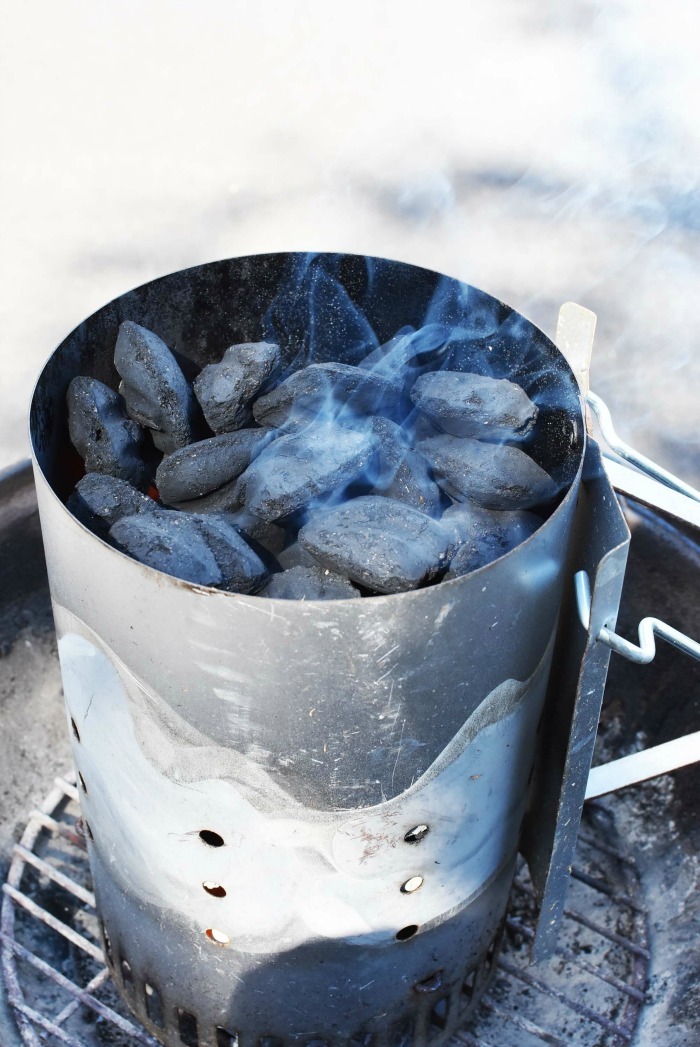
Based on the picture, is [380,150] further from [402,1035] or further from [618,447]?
[402,1035]

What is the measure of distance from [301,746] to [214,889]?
1.05ft

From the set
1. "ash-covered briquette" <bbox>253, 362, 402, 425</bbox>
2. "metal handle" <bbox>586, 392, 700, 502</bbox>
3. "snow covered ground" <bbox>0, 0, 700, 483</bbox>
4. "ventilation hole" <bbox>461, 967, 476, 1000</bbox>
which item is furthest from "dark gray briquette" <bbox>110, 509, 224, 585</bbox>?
"snow covered ground" <bbox>0, 0, 700, 483</bbox>

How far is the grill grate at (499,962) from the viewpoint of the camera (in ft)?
5.03

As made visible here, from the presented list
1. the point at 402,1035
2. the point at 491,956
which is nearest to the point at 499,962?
the point at 491,956

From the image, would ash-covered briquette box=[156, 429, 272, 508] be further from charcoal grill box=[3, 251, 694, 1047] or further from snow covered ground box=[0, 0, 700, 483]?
snow covered ground box=[0, 0, 700, 483]

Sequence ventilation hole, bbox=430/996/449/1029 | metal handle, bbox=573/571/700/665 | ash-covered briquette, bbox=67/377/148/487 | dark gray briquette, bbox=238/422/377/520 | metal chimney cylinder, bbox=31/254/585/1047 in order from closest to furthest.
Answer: metal chimney cylinder, bbox=31/254/585/1047 → metal handle, bbox=573/571/700/665 → dark gray briquette, bbox=238/422/377/520 → ash-covered briquette, bbox=67/377/148/487 → ventilation hole, bbox=430/996/449/1029

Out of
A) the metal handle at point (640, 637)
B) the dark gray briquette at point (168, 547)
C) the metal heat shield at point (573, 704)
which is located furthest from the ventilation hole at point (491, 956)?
the dark gray briquette at point (168, 547)

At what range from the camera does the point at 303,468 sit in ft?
3.91

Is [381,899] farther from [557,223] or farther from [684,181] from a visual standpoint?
[684,181]

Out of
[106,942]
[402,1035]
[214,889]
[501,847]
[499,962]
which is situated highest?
[214,889]

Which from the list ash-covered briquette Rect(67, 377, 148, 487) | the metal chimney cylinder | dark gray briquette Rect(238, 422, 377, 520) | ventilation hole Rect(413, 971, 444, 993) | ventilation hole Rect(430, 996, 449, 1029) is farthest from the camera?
ventilation hole Rect(430, 996, 449, 1029)

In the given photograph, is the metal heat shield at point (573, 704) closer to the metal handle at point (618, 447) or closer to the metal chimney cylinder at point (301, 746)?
the metal chimney cylinder at point (301, 746)

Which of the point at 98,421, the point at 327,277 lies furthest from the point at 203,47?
the point at 98,421

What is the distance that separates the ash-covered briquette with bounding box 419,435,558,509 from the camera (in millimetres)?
1223
